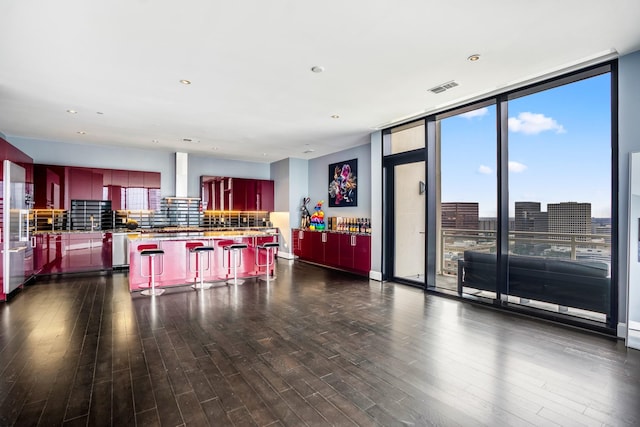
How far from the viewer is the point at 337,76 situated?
12.6 feet

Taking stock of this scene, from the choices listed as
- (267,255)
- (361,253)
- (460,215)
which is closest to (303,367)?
(267,255)

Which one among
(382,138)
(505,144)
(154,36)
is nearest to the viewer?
(154,36)

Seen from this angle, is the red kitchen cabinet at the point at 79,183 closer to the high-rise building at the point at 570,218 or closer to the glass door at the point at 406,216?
the glass door at the point at 406,216

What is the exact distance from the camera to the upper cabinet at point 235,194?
29.2 feet

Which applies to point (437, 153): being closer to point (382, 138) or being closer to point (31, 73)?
point (382, 138)

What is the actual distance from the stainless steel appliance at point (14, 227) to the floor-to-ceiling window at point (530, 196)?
6366mm

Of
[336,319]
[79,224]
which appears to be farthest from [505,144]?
[79,224]

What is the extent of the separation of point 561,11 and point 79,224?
9046 mm

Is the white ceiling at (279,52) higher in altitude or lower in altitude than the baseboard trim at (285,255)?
higher

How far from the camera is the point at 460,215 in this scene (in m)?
5.56

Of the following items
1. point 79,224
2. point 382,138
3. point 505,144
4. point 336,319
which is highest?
point 382,138

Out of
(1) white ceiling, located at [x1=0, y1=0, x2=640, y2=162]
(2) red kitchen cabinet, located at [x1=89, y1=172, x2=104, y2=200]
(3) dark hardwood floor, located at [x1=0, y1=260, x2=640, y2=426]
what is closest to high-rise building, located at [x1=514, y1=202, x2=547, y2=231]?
(3) dark hardwood floor, located at [x1=0, y1=260, x2=640, y2=426]

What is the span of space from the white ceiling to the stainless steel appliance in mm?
1062

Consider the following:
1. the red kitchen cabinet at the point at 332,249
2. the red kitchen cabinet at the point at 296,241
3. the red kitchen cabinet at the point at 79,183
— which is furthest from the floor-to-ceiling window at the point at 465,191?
the red kitchen cabinet at the point at 79,183
